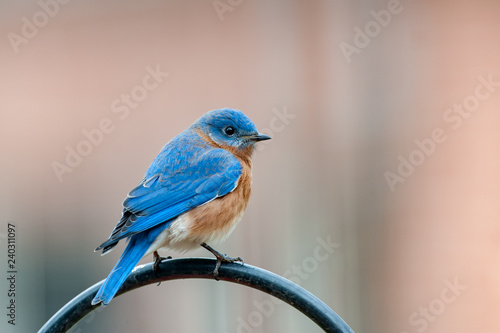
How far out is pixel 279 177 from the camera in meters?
5.36

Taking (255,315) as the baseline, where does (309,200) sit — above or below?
above

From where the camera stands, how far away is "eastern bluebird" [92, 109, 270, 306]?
228 centimetres

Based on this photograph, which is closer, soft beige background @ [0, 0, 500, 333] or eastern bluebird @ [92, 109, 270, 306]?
eastern bluebird @ [92, 109, 270, 306]

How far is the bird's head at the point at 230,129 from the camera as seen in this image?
2.89 meters

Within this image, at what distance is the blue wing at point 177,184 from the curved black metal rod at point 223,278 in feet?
0.69

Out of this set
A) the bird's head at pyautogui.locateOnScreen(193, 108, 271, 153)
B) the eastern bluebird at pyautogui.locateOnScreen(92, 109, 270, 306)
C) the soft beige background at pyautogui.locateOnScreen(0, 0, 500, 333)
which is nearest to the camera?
the eastern bluebird at pyautogui.locateOnScreen(92, 109, 270, 306)

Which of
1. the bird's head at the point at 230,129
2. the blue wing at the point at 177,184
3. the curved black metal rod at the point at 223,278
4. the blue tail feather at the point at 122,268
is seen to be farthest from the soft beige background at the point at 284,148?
the curved black metal rod at the point at 223,278

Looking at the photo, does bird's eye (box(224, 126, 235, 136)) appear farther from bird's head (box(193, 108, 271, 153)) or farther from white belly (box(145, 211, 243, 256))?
white belly (box(145, 211, 243, 256))

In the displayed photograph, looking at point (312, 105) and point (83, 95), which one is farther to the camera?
point (312, 105)

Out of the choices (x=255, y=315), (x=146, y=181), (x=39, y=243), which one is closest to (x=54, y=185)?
(x=39, y=243)

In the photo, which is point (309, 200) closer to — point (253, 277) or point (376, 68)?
point (376, 68)

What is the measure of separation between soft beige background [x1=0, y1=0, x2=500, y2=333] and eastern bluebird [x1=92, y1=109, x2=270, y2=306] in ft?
7.04

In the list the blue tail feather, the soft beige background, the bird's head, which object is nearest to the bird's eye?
the bird's head

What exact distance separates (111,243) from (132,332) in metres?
3.25
